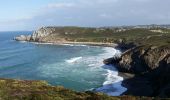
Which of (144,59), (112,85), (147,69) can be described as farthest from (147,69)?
(112,85)

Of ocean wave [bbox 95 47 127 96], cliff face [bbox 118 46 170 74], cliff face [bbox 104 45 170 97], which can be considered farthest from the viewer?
cliff face [bbox 118 46 170 74]

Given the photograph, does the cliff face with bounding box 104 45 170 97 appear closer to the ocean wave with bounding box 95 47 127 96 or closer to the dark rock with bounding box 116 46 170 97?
the dark rock with bounding box 116 46 170 97

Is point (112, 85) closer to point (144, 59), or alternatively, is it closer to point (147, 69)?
point (147, 69)

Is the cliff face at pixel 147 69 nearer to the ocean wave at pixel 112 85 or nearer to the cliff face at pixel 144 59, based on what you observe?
the cliff face at pixel 144 59

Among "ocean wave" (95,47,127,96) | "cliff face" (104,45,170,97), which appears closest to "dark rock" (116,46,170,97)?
"cliff face" (104,45,170,97)

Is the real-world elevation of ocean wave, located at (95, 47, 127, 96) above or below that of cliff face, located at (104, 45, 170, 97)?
below

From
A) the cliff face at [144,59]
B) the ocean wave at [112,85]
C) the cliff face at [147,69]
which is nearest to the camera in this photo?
the cliff face at [147,69]

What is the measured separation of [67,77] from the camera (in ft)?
257

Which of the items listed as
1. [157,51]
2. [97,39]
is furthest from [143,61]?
[97,39]

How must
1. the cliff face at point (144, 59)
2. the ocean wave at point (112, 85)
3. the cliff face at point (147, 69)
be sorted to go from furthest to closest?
the cliff face at point (144, 59) → the ocean wave at point (112, 85) → the cliff face at point (147, 69)

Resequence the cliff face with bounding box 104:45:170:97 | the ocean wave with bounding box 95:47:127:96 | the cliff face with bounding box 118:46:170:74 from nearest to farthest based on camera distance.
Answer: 1. the cliff face with bounding box 104:45:170:97
2. the ocean wave with bounding box 95:47:127:96
3. the cliff face with bounding box 118:46:170:74

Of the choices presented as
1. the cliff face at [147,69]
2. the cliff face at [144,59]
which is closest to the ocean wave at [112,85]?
the cliff face at [147,69]

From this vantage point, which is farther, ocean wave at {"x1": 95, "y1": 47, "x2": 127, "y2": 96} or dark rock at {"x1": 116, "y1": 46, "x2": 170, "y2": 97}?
ocean wave at {"x1": 95, "y1": 47, "x2": 127, "y2": 96}

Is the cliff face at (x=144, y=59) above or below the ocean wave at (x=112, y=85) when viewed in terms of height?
above
